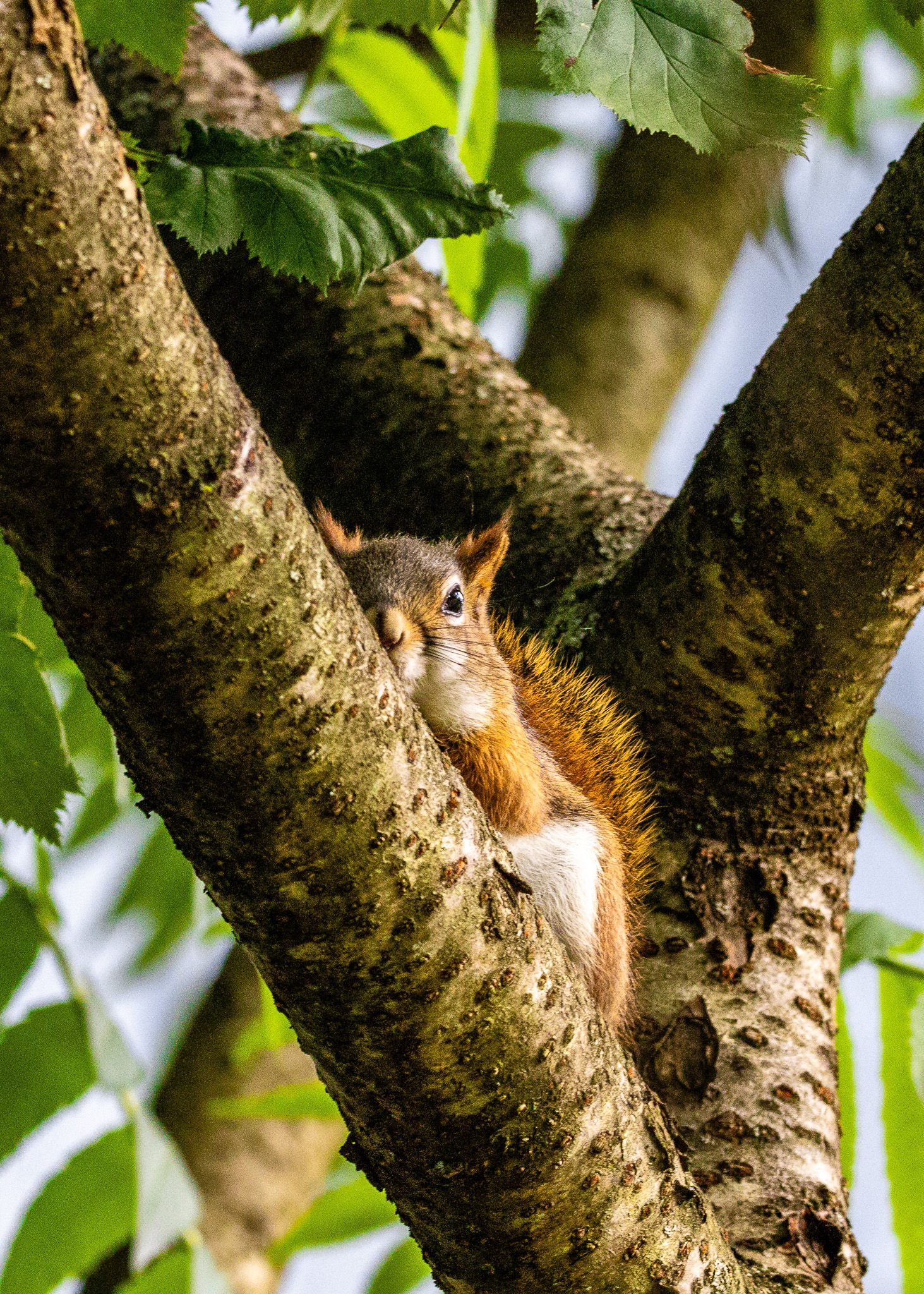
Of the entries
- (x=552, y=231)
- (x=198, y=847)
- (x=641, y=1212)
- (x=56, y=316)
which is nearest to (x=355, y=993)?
(x=198, y=847)

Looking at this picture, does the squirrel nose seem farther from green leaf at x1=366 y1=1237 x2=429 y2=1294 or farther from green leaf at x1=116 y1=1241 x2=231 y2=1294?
green leaf at x1=366 y1=1237 x2=429 y2=1294

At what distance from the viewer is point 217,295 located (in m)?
1.90

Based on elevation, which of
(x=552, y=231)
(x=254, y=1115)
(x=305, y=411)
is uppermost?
(x=552, y=231)

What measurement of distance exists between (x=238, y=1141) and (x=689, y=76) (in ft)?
9.67

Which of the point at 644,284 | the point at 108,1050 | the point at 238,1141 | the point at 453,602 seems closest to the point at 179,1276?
the point at 108,1050

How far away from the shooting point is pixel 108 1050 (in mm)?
1436

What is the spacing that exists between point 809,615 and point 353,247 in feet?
2.19

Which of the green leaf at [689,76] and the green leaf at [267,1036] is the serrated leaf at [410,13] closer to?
the green leaf at [689,76]

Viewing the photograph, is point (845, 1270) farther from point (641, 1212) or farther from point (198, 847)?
point (198, 847)

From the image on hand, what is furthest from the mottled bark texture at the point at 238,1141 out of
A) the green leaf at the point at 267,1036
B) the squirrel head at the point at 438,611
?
the squirrel head at the point at 438,611

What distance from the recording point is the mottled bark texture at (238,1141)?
312 centimetres

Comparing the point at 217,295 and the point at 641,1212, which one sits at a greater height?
the point at 217,295

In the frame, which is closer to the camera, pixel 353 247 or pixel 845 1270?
pixel 353 247

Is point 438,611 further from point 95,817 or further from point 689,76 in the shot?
point 689,76
